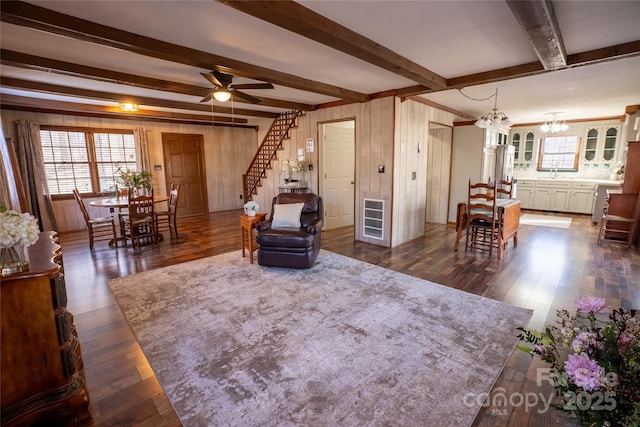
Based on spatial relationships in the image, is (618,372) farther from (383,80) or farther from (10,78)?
(10,78)

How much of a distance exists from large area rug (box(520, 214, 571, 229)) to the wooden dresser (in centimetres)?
777

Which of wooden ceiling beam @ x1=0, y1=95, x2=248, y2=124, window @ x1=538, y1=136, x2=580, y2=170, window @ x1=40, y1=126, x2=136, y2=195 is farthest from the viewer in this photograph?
window @ x1=538, y1=136, x2=580, y2=170

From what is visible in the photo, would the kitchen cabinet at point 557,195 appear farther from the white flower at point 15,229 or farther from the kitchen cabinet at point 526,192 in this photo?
the white flower at point 15,229

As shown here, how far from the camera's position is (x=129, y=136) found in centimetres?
705

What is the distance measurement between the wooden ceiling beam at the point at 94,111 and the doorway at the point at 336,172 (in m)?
3.18

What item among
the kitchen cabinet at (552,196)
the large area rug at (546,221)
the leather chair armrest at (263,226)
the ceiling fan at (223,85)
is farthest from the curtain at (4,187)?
the kitchen cabinet at (552,196)

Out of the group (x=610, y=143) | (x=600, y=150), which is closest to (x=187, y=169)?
(x=600, y=150)

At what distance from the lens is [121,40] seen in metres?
2.61

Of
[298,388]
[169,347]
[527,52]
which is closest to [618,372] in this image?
[298,388]

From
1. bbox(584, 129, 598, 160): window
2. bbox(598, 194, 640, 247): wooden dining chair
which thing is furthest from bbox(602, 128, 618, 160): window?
bbox(598, 194, 640, 247): wooden dining chair

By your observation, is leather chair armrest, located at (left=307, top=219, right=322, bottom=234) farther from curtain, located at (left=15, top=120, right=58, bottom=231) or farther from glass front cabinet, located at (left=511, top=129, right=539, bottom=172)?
glass front cabinet, located at (left=511, top=129, right=539, bottom=172)

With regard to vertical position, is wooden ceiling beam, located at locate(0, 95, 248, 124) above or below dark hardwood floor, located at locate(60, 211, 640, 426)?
above

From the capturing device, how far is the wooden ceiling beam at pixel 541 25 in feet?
6.36

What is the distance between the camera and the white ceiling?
7.32 feet
